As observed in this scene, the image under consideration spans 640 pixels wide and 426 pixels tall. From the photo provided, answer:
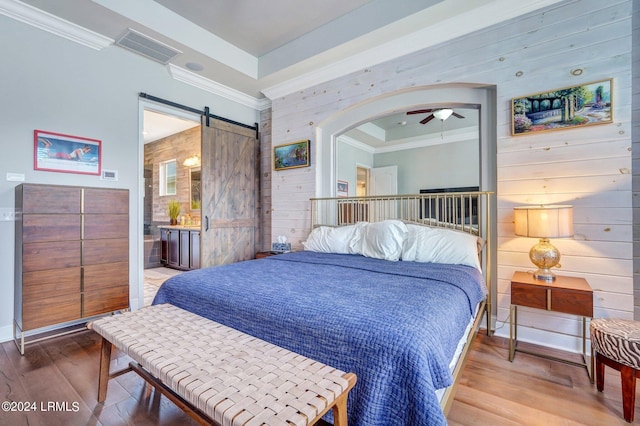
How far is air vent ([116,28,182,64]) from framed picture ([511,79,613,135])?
3538 mm

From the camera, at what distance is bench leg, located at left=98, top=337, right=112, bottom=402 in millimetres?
1620

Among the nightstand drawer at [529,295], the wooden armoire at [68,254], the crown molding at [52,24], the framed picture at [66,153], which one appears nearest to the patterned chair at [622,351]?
the nightstand drawer at [529,295]

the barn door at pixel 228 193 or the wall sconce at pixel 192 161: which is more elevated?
the wall sconce at pixel 192 161

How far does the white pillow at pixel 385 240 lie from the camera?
2670mm

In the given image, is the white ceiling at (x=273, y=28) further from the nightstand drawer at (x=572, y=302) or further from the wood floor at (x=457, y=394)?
the wood floor at (x=457, y=394)

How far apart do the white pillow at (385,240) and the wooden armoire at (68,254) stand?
2.43 metres

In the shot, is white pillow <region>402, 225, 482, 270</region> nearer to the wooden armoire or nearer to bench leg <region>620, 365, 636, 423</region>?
bench leg <region>620, 365, 636, 423</region>

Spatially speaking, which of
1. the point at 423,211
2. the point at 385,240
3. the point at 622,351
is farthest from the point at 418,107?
the point at 622,351

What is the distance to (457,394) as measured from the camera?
5.80 feet

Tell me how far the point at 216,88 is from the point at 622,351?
187 inches

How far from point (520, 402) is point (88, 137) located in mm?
4218

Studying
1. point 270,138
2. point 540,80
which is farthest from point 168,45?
point 540,80

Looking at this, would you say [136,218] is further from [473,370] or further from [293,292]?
[473,370]

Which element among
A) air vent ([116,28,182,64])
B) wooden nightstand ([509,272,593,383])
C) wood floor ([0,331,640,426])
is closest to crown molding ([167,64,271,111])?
air vent ([116,28,182,64])
